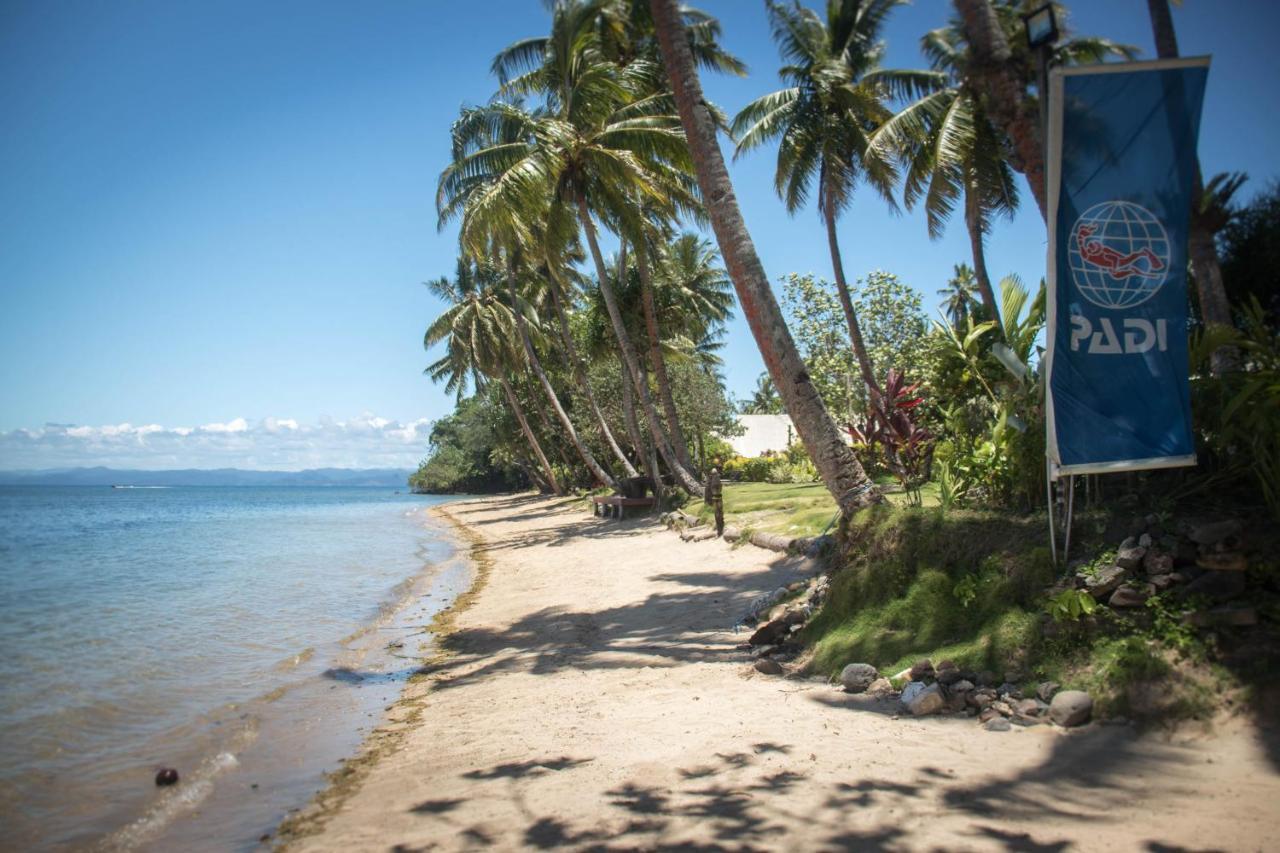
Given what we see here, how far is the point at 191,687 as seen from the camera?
7.96 metres

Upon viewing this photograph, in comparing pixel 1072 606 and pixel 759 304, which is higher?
pixel 759 304

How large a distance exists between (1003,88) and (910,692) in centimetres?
582

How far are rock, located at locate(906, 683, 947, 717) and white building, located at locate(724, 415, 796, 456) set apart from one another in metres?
33.8

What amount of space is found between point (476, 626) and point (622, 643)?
2824 mm

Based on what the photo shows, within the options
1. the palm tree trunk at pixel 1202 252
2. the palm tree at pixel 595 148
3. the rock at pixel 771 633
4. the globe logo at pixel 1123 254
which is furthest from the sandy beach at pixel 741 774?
the palm tree at pixel 595 148

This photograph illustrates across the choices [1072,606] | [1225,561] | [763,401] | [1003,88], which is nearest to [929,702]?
[1072,606]

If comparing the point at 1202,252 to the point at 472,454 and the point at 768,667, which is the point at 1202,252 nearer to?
the point at 768,667

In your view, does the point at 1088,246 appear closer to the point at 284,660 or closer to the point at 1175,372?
the point at 1175,372

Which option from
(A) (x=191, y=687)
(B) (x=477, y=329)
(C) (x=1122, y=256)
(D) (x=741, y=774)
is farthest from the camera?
(B) (x=477, y=329)

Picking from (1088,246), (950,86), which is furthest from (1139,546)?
(950,86)

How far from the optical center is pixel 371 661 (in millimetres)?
8742

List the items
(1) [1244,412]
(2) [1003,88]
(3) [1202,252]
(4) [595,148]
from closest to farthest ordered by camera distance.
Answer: (1) [1244,412] < (2) [1003,88] < (3) [1202,252] < (4) [595,148]

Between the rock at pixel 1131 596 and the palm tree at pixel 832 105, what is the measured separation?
1510 cm

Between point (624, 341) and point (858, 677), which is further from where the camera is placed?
point (624, 341)
